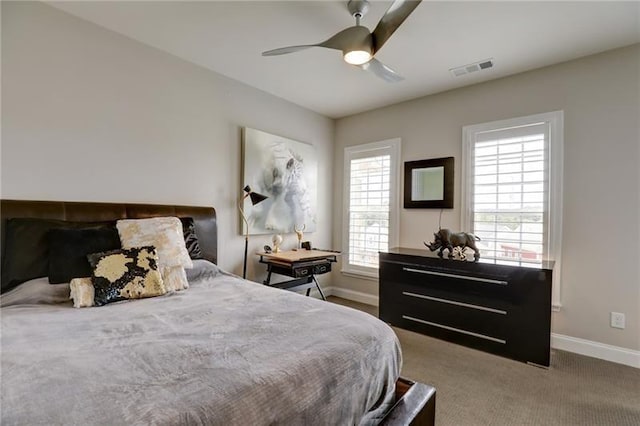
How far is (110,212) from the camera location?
234 cm

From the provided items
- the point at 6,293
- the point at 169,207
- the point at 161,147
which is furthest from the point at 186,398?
the point at 161,147

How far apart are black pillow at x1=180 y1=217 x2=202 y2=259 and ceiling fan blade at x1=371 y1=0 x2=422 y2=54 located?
201 centimetres

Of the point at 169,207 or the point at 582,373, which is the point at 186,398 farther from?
the point at 582,373

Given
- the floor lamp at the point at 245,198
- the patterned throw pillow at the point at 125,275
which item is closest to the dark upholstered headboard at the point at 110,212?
the floor lamp at the point at 245,198

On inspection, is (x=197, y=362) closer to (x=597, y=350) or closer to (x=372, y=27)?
(x=372, y=27)

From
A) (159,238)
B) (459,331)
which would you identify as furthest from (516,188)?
(159,238)

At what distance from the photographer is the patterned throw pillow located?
1.76 meters

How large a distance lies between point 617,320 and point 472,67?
253cm

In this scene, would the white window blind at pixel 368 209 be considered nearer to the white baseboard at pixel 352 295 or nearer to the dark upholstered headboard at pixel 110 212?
the white baseboard at pixel 352 295

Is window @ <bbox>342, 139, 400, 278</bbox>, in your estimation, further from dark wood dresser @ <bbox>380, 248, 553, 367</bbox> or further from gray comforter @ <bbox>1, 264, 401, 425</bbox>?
gray comforter @ <bbox>1, 264, 401, 425</bbox>

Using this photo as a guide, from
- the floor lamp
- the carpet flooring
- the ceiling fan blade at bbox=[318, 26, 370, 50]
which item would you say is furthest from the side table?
the ceiling fan blade at bbox=[318, 26, 370, 50]

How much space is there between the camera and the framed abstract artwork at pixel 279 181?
3414 millimetres

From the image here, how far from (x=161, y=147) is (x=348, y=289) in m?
2.94

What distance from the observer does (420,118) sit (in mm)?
3744
